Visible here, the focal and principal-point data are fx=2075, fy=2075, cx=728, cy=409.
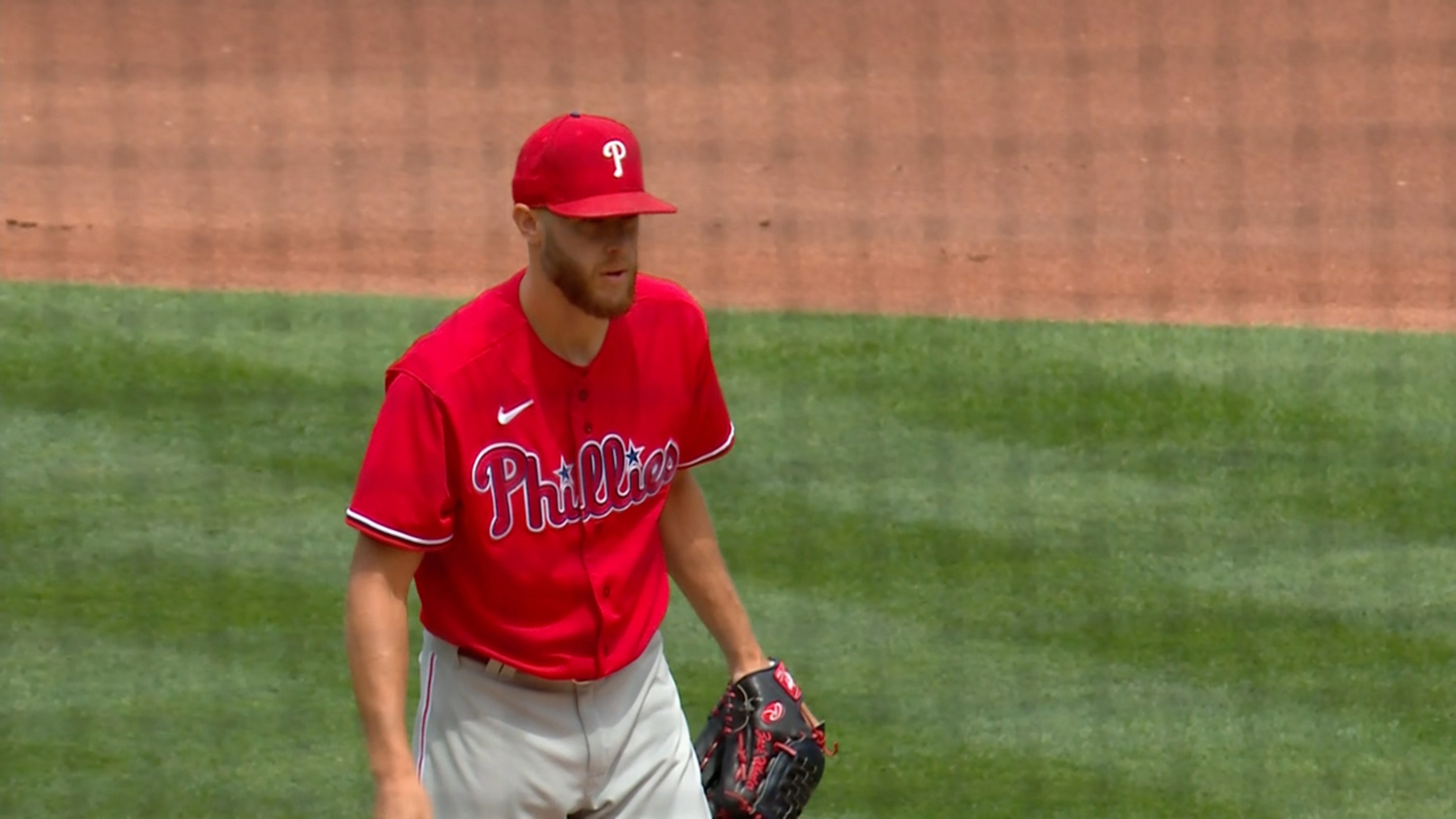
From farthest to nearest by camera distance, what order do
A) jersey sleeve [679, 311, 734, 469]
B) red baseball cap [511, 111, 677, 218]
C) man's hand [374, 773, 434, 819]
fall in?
jersey sleeve [679, 311, 734, 469]
red baseball cap [511, 111, 677, 218]
man's hand [374, 773, 434, 819]

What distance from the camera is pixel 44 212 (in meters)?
10.5

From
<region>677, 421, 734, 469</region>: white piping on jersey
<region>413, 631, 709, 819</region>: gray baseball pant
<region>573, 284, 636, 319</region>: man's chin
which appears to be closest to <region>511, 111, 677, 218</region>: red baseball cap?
<region>573, 284, 636, 319</region>: man's chin

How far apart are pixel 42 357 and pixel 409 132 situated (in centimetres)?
469

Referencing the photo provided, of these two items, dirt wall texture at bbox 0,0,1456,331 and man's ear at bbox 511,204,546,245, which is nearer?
man's ear at bbox 511,204,546,245

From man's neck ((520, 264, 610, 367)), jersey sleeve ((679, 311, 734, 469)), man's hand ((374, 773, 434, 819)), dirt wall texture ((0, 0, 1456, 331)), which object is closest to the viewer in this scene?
man's hand ((374, 773, 434, 819))

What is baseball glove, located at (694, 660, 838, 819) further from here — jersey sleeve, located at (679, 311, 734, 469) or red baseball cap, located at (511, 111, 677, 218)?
red baseball cap, located at (511, 111, 677, 218)

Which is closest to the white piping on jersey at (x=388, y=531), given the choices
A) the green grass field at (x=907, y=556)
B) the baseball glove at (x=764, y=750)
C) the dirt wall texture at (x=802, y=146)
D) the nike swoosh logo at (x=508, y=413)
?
the nike swoosh logo at (x=508, y=413)

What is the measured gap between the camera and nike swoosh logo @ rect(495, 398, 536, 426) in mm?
3260

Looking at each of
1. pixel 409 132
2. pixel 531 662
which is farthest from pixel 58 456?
pixel 409 132

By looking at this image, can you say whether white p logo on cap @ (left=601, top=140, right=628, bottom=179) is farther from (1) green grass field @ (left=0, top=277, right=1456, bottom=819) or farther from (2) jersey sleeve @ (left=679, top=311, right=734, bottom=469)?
(1) green grass field @ (left=0, top=277, right=1456, bottom=819)

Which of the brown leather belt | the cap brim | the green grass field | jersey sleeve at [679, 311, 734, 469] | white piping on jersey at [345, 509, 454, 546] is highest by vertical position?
the cap brim

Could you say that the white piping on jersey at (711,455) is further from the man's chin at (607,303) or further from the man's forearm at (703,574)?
the man's chin at (607,303)

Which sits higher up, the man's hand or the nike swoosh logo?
the nike swoosh logo

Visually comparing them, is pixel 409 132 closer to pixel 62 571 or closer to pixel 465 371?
pixel 62 571
